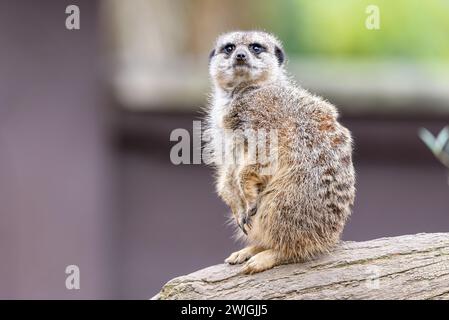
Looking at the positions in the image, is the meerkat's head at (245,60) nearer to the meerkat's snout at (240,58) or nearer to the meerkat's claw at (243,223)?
the meerkat's snout at (240,58)

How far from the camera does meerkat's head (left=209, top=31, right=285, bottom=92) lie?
11.6 ft

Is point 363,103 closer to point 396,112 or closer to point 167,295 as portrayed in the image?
point 396,112

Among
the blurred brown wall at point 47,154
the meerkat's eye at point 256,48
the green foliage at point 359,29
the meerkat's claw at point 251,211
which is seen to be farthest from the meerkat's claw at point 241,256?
the green foliage at point 359,29

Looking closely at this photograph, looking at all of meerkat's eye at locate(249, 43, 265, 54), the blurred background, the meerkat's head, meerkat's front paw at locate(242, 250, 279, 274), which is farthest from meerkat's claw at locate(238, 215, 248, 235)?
the blurred background

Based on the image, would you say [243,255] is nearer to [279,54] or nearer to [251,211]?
[251,211]

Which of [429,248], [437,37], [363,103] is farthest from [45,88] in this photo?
[429,248]

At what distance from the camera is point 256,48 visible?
3643 mm

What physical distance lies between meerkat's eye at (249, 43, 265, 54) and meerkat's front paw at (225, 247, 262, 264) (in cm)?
80

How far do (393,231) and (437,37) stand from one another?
231 cm

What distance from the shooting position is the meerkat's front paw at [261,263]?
3.15 metres

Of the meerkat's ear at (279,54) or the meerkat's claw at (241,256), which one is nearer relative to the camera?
the meerkat's claw at (241,256)

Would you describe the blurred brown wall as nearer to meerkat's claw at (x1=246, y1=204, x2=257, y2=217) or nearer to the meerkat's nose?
the meerkat's nose

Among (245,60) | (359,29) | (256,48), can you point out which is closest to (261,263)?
(245,60)

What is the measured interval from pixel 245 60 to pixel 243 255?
2.46ft
